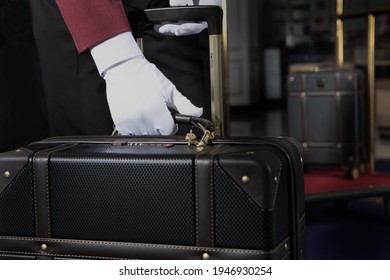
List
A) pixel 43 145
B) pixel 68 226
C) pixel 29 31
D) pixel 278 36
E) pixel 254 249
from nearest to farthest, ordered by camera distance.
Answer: pixel 254 249 → pixel 68 226 → pixel 43 145 → pixel 29 31 → pixel 278 36

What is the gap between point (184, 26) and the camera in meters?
1.74

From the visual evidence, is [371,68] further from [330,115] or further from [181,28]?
[181,28]

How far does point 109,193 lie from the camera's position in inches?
52.2

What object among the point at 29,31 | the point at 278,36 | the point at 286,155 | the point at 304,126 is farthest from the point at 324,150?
the point at 278,36

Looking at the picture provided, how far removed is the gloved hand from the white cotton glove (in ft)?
0.41

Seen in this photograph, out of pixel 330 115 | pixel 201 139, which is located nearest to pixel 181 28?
pixel 201 139

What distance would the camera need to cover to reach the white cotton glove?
63.4 inches

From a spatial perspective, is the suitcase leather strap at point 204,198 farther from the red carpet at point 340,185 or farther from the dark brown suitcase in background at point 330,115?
the dark brown suitcase in background at point 330,115

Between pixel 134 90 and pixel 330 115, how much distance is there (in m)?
1.74

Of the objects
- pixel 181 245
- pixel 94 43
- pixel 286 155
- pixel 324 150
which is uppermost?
pixel 94 43

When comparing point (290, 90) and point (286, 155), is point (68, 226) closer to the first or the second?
point (286, 155)

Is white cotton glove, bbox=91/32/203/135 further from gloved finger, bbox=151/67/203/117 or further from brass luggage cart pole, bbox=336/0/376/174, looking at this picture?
brass luggage cart pole, bbox=336/0/376/174
